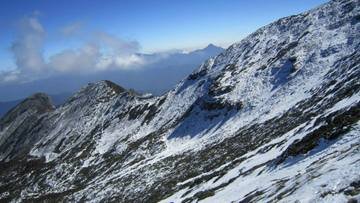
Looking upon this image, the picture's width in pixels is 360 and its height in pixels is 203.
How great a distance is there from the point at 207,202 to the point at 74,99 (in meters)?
111

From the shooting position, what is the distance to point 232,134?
5794cm

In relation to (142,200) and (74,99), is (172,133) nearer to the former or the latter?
(142,200)

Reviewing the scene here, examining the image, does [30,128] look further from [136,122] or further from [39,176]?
[136,122]

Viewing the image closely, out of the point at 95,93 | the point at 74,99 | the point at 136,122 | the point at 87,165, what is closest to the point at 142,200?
the point at 87,165

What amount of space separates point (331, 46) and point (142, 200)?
41871 mm

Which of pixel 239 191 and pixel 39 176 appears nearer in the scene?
pixel 239 191

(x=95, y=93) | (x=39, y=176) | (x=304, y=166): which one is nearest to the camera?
(x=304, y=166)

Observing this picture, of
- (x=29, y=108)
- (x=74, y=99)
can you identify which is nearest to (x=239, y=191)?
(x=74, y=99)

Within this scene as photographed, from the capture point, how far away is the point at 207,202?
2845 cm

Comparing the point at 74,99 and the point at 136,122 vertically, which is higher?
the point at 74,99

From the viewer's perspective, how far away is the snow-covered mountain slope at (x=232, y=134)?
24.6 m

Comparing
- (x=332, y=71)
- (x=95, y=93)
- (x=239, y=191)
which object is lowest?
(x=239, y=191)

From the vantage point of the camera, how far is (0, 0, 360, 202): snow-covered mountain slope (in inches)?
970

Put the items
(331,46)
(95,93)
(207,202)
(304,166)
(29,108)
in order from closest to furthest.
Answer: (304,166), (207,202), (331,46), (95,93), (29,108)
